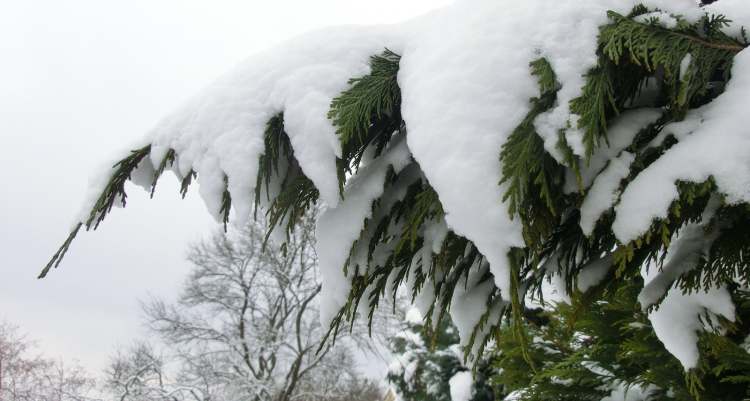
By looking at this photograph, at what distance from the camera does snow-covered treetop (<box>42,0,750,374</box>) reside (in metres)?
1.13

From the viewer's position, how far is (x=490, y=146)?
1176 mm

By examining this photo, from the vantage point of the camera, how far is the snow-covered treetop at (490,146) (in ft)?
3.69

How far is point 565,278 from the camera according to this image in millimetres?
1538

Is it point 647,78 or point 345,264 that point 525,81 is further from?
point 345,264

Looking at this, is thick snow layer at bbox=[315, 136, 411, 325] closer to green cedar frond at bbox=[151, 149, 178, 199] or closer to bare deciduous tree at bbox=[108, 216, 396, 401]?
green cedar frond at bbox=[151, 149, 178, 199]

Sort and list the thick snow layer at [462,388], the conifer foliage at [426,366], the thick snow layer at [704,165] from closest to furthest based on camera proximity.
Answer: the thick snow layer at [704,165] → the thick snow layer at [462,388] → the conifer foliage at [426,366]

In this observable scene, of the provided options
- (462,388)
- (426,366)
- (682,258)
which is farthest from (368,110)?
(426,366)

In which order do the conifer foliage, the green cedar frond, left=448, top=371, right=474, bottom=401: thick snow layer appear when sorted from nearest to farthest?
the green cedar frond < left=448, top=371, right=474, bottom=401: thick snow layer < the conifer foliage

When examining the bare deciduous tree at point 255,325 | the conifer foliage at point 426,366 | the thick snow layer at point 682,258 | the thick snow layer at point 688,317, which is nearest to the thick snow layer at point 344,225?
the thick snow layer at point 682,258

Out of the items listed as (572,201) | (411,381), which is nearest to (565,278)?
(572,201)

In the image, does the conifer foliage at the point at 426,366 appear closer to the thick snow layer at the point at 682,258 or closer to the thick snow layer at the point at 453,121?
the thick snow layer at the point at 682,258

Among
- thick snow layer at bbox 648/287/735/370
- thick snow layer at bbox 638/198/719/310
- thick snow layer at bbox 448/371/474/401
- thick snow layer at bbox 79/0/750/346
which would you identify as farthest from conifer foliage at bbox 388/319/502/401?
thick snow layer at bbox 79/0/750/346

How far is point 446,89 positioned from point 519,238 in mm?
406

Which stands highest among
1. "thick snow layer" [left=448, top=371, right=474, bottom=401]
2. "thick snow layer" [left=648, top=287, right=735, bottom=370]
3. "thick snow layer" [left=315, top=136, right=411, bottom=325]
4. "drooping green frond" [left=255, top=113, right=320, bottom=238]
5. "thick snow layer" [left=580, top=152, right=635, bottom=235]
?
"thick snow layer" [left=448, top=371, right=474, bottom=401]
